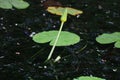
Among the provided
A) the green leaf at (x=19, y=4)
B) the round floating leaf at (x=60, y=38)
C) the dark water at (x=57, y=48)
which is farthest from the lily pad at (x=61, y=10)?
the round floating leaf at (x=60, y=38)

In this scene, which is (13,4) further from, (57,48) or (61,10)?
(57,48)

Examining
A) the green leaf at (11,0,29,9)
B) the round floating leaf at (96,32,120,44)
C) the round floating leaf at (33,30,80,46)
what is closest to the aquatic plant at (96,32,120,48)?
the round floating leaf at (96,32,120,44)

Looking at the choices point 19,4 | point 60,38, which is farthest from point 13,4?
point 60,38

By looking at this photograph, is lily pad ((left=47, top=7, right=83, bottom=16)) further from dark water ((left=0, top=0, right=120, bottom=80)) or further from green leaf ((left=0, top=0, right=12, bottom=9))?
green leaf ((left=0, top=0, right=12, bottom=9))

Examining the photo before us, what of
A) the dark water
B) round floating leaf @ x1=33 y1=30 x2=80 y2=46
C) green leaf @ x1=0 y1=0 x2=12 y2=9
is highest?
green leaf @ x1=0 y1=0 x2=12 y2=9

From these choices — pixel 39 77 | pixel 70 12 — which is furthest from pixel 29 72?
pixel 70 12

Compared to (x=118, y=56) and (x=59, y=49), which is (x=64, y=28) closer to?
(x=59, y=49)
